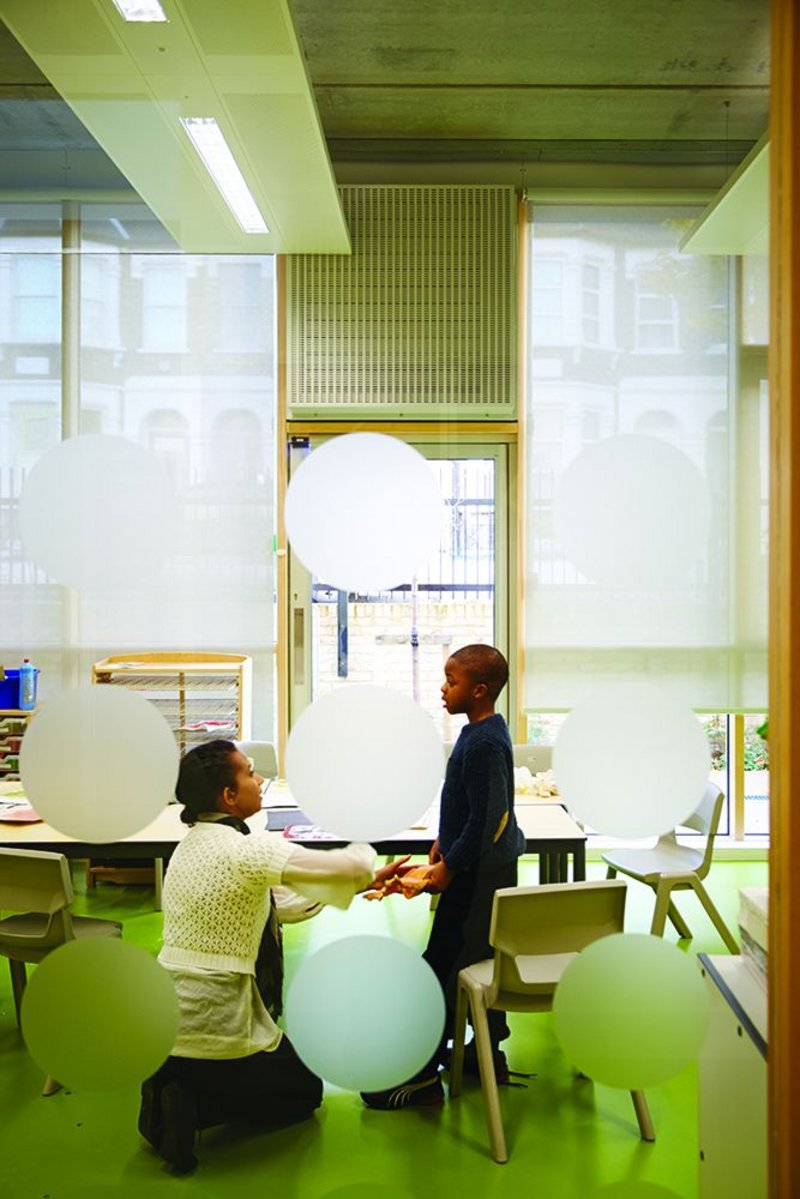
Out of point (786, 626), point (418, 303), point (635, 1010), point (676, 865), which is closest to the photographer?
point (786, 626)

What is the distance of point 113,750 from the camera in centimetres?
182

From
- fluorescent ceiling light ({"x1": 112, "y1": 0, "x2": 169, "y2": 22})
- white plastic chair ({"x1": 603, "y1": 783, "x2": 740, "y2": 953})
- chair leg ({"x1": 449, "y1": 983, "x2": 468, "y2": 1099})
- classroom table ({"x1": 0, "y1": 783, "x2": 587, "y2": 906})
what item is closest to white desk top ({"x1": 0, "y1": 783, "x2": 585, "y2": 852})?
classroom table ({"x1": 0, "y1": 783, "x2": 587, "y2": 906})

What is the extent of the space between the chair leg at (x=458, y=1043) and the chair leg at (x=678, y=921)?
508 millimetres

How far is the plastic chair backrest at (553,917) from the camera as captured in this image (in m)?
1.88

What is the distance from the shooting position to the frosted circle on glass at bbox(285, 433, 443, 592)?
6.05 feet

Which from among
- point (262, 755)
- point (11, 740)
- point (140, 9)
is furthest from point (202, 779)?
point (140, 9)

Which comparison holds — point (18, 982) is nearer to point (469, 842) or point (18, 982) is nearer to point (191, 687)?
point (191, 687)

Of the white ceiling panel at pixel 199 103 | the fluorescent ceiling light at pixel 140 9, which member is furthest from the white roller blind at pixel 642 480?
the fluorescent ceiling light at pixel 140 9

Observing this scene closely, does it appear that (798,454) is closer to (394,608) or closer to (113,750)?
(394,608)

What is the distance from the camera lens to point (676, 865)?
6.22ft

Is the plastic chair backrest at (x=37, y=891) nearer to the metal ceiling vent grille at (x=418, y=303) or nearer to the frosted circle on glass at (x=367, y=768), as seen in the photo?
the frosted circle on glass at (x=367, y=768)

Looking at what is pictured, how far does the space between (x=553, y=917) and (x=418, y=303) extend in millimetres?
1543

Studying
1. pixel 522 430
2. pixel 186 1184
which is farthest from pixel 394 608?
pixel 186 1184

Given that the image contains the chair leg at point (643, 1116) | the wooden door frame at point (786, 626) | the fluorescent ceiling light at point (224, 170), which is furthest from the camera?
the fluorescent ceiling light at point (224, 170)
